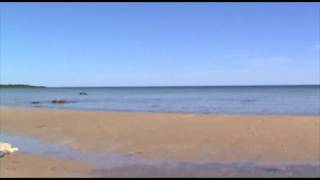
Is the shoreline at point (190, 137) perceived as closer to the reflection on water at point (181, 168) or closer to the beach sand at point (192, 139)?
the beach sand at point (192, 139)

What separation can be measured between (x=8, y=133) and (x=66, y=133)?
2.36 metres

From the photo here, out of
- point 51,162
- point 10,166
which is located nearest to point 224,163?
point 51,162

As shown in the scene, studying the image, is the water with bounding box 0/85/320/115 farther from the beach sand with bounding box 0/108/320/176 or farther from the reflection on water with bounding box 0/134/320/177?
the reflection on water with bounding box 0/134/320/177

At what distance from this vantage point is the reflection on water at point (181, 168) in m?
8.20

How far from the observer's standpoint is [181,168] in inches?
348

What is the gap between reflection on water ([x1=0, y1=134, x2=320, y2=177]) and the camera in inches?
323

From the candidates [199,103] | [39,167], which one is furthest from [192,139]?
[199,103]

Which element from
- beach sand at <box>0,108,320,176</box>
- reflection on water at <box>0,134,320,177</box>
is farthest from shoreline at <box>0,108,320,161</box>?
reflection on water at <box>0,134,320,177</box>

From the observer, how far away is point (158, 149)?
11.4 metres

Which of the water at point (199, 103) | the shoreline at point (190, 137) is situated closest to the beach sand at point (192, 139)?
the shoreline at point (190, 137)

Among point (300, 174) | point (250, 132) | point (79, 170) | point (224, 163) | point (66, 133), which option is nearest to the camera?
point (300, 174)

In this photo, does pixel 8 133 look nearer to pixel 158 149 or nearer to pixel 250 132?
pixel 158 149

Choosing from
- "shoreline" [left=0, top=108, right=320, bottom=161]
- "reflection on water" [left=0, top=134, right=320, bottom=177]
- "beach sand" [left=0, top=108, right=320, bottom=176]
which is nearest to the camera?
"reflection on water" [left=0, top=134, right=320, bottom=177]

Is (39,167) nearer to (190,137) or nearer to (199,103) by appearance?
(190,137)
